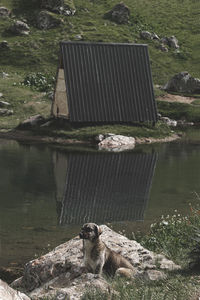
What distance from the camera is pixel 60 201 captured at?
19.4 m

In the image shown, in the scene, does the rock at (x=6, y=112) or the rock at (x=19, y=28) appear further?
the rock at (x=19, y=28)

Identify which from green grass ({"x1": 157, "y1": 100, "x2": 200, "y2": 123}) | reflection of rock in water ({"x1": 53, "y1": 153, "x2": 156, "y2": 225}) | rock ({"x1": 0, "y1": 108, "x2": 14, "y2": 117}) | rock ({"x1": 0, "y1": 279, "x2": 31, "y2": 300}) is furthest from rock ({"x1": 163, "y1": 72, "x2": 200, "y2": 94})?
rock ({"x1": 0, "y1": 279, "x2": 31, "y2": 300})

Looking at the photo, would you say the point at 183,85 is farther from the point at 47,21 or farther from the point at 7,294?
the point at 7,294

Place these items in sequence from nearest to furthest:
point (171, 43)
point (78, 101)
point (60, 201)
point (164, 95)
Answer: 1. point (60, 201)
2. point (78, 101)
3. point (164, 95)
4. point (171, 43)

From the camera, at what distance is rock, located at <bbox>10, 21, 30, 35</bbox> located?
64.2 meters

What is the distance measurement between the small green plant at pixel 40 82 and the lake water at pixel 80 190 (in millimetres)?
13025

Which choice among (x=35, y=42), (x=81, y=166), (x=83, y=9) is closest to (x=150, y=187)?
(x=81, y=166)

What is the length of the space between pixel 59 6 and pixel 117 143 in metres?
42.4

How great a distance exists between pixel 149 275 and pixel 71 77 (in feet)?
86.2

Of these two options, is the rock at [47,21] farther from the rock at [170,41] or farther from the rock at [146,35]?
the rock at [170,41]

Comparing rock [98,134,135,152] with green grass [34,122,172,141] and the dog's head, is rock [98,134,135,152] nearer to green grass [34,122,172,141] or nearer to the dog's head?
green grass [34,122,172,141]

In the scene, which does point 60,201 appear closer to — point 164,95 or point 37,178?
point 37,178

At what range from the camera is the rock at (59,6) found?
7012 centimetres

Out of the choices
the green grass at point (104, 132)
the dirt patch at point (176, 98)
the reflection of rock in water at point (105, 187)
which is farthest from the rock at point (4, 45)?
the reflection of rock in water at point (105, 187)
